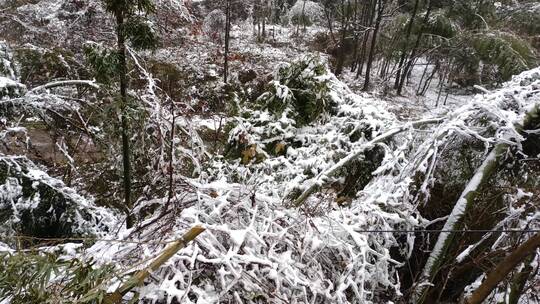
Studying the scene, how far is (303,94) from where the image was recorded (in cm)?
357

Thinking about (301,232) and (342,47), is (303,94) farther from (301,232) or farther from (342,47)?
(342,47)

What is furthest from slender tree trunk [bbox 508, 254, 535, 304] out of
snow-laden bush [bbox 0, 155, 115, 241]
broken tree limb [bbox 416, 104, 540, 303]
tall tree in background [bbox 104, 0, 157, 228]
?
snow-laden bush [bbox 0, 155, 115, 241]

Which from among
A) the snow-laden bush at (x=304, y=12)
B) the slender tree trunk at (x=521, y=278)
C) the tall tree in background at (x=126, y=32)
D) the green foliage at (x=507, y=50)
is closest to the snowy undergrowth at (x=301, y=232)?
the slender tree trunk at (x=521, y=278)

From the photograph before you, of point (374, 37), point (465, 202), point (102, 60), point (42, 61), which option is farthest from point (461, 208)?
point (374, 37)

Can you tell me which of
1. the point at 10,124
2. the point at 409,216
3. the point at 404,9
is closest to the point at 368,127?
the point at 409,216

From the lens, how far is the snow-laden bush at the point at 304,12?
790 inches

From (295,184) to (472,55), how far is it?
1287cm

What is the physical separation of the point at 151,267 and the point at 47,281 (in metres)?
0.31

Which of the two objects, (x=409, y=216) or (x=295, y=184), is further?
(x=295, y=184)

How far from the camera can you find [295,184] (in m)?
2.80

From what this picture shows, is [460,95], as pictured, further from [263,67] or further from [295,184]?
[295,184]

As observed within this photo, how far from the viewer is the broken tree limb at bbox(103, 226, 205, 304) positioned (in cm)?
112

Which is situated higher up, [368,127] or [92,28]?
[92,28]

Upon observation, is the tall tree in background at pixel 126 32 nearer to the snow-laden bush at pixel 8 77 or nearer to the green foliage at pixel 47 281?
the snow-laden bush at pixel 8 77
